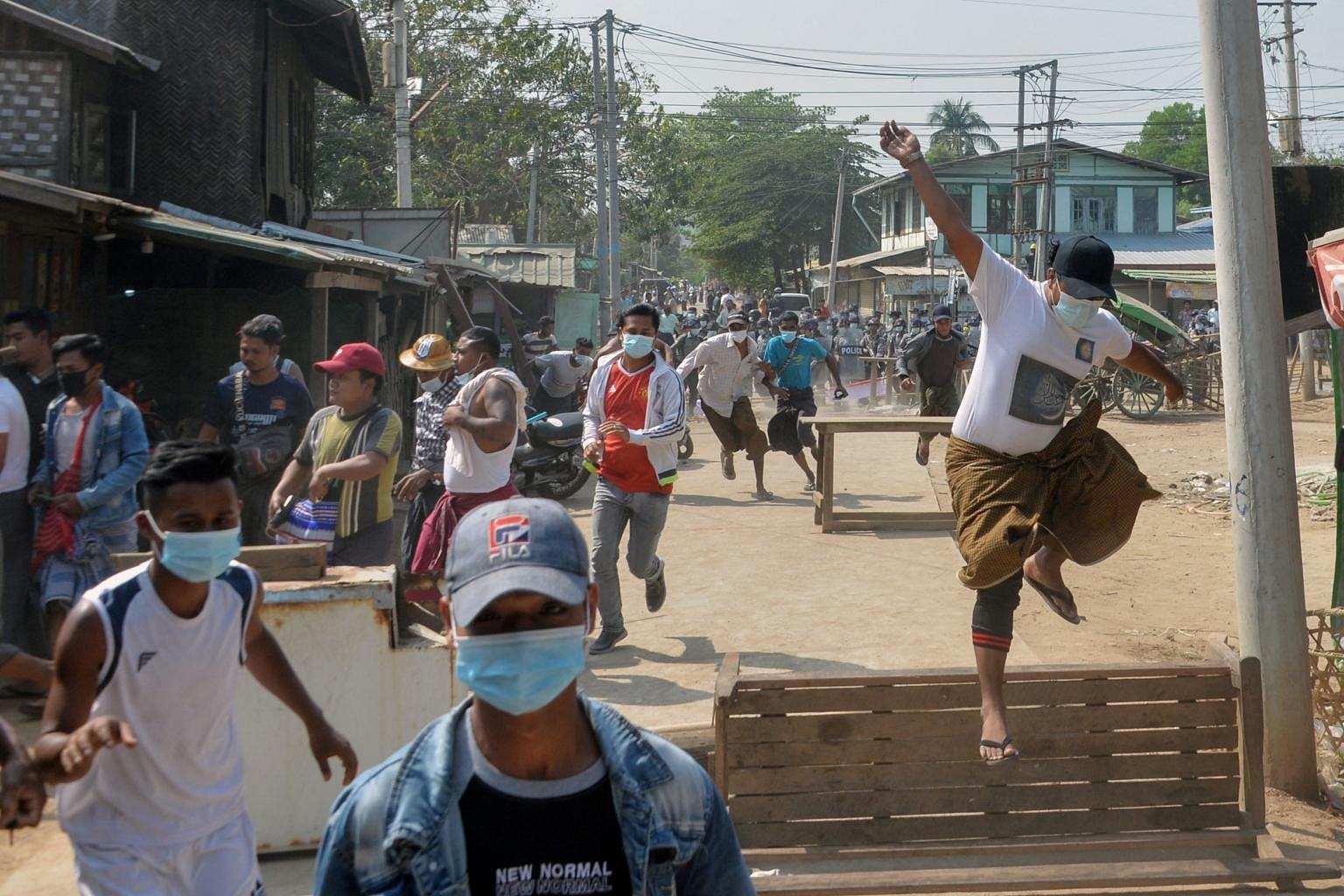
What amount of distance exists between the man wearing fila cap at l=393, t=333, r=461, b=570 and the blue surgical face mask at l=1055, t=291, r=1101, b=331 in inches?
135

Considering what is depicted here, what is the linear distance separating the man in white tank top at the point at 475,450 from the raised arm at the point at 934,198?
8.76ft

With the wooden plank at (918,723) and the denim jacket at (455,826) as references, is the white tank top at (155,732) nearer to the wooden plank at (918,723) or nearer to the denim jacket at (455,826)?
the denim jacket at (455,826)

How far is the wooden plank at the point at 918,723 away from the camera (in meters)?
4.89

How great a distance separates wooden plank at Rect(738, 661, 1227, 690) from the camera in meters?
4.88

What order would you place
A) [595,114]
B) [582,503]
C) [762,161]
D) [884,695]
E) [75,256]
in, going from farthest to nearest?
[762,161], [595,114], [582,503], [75,256], [884,695]

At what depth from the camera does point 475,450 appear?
22.6 ft

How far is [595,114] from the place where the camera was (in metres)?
32.4

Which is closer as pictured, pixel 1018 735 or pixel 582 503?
pixel 1018 735

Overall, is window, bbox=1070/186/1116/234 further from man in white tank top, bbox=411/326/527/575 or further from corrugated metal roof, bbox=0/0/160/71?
man in white tank top, bbox=411/326/527/575

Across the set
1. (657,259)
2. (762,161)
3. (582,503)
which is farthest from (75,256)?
(657,259)

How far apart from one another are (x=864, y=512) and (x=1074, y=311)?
8.11 meters

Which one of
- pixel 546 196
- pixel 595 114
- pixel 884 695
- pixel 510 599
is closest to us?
pixel 510 599

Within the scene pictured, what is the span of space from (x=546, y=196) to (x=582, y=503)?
3201 cm

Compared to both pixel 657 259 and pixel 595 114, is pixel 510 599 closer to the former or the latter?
pixel 595 114
